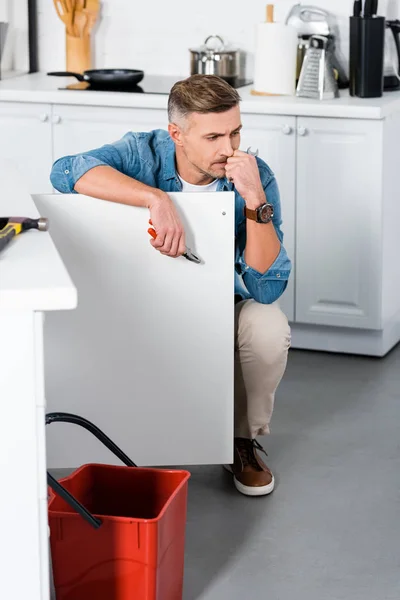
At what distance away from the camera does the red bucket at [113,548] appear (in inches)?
79.5

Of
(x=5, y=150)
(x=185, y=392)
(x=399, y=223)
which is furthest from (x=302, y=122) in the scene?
(x=185, y=392)

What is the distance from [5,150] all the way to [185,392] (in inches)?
76.0

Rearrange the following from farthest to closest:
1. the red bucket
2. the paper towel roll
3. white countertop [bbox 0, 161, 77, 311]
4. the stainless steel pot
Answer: the stainless steel pot < the paper towel roll < the red bucket < white countertop [bbox 0, 161, 77, 311]

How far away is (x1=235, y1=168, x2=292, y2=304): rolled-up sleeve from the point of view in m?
2.62

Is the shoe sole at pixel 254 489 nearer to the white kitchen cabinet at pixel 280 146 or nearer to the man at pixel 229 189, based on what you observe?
the man at pixel 229 189

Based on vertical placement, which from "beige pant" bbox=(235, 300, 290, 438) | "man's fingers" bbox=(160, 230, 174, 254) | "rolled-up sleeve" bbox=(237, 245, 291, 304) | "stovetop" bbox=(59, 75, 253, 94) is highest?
"stovetop" bbox=(59, 75, 253, 94)

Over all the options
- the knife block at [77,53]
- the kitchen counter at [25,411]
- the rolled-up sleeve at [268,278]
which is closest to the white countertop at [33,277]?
the kitchen counter at [25,411]

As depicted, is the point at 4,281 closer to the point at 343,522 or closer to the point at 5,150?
the point at 343,522

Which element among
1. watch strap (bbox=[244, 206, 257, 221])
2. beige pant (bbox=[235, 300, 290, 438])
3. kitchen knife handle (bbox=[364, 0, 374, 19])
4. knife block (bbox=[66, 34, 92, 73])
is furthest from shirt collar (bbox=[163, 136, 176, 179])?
knife block (bbox=[66, 34, 92, 73])

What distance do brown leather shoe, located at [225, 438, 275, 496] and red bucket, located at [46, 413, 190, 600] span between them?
1.84 ft

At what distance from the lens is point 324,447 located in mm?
3107

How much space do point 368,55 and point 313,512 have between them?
183cm

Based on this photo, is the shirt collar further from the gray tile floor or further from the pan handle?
the pan handle

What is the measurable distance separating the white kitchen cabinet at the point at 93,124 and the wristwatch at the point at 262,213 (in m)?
1.44
